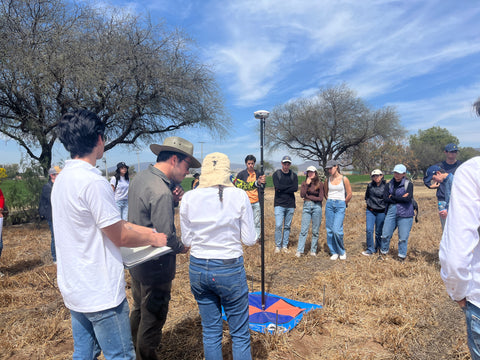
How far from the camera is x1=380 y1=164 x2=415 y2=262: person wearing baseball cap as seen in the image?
19.9ft

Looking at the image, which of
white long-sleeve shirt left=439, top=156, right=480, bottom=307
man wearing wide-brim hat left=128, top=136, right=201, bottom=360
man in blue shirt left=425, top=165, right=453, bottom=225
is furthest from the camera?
man in blue shirt left=425, top=165, right=453, bottom=225

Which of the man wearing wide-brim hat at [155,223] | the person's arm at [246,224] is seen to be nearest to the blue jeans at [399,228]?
the person's arm at [246,224]

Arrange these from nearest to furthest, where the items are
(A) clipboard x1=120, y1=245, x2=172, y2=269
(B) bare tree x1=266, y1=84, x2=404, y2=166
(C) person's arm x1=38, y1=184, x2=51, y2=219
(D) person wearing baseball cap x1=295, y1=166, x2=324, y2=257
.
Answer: (A) clipboard x1=120, y1=245, x2=172, y2=269
(C) person's arm x1=38, y1=184, x2=51, y2=219
(D) person wearing baseball cap x1=295, y1=166, x2=324, y2=257
(B) bare tree x1=266, y1=84, x2=404, y2=166

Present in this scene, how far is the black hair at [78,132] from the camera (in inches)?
70.1

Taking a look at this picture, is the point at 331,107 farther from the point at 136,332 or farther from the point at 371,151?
the point at 136,332

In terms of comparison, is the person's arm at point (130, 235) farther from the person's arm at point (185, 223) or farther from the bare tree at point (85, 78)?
the bare tree at point (85, 78)

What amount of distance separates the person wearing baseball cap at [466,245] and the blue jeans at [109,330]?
5.56 ft

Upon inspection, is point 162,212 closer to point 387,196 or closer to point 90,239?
point 90,239

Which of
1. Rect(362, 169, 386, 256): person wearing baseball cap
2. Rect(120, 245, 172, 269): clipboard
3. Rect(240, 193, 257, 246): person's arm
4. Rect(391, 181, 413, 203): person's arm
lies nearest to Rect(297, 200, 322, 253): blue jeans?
Rect(362, 169, 386, 256): person wearing baseball cap

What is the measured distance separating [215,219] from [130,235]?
25.5 inches

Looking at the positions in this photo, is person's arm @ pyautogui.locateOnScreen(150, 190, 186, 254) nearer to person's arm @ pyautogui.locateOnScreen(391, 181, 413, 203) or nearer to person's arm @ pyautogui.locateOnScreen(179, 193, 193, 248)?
person's arm @ pyautogui.locateOnScreen(179, 193, 193, 248)

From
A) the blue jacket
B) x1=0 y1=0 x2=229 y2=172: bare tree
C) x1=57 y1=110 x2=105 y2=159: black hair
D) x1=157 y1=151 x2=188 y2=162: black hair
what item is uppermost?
x1=0 y1=0 x2=229 y2=172: bare tree

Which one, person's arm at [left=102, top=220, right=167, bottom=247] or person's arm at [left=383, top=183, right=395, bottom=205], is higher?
person's arm at [left=102, top=220, right=167, bottom=247]

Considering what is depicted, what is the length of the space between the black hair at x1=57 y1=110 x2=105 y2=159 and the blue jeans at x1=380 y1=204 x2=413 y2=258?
586 centimetres
